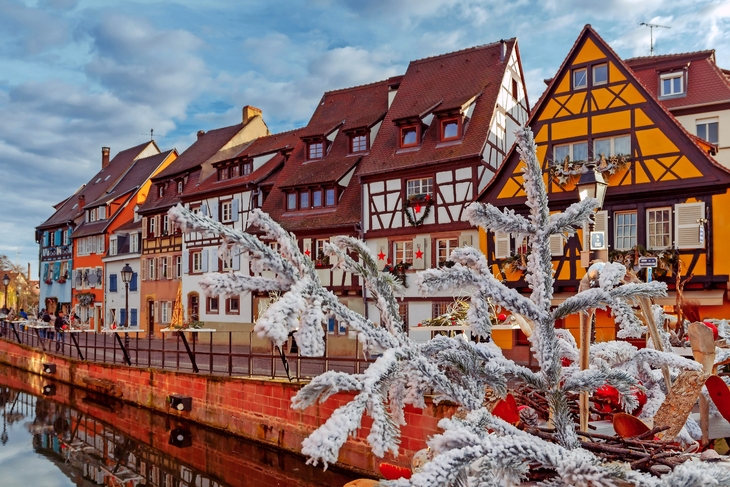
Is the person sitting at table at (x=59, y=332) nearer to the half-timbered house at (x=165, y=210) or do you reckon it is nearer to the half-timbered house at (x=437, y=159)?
the half-timbered house at (x=165, y=210)

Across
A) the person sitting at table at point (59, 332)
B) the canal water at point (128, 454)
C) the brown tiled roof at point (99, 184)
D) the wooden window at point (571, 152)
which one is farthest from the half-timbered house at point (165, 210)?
the wooden window at point (571, 152)

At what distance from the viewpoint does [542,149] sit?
19453 mm

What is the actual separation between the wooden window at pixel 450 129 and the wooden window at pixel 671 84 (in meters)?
6.14

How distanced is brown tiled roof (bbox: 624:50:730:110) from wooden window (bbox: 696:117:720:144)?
57 cm

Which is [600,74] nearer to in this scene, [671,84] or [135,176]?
[671,84]

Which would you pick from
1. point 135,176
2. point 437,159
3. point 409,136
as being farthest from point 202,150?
point 437,159

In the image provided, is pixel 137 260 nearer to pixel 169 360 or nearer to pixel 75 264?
pixel 75 264

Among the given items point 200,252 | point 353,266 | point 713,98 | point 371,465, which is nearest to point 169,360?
point 371,465

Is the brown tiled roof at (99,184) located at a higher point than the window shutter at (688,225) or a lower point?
higher

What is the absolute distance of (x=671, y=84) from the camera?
19.9 metres

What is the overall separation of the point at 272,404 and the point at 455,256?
40.8 feet

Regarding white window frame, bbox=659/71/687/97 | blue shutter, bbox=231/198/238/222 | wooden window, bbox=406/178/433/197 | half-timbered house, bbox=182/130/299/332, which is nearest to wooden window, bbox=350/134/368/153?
wooden window, bbox=406/178/433/197

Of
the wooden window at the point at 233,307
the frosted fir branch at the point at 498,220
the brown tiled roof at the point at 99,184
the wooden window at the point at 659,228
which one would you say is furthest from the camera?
the brown tiled roof at the point at 99,184

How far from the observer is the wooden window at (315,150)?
2752 centimetres
